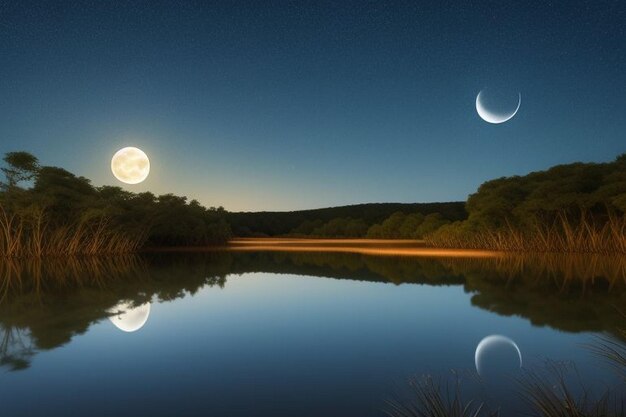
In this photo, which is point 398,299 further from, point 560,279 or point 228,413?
point 228,413

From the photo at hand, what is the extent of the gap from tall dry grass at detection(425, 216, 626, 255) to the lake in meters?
→ 18.4

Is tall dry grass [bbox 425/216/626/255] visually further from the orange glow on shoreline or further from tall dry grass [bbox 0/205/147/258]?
tall dry grass [bbox 0/205/147/258]

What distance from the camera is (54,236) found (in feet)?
121

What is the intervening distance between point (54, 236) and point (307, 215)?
3733 inches

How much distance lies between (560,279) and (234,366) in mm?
16350

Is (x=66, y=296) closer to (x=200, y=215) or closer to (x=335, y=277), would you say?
(x=335, y=277)

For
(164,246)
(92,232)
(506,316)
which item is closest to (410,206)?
(164,246)

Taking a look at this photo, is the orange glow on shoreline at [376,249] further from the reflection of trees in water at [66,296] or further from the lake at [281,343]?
the reflection of trees in water at [66,296]

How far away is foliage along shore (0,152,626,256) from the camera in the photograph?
33969 mm

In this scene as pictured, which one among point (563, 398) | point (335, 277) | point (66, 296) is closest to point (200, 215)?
point (335, 277)

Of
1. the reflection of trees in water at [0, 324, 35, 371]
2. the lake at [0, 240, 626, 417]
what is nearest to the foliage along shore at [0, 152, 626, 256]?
the lake at [0, 240, 626, 417]

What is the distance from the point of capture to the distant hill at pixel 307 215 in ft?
370

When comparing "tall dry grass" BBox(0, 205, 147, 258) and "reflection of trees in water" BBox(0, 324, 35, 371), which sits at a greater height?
"tall dry grass" BBox(0, 205, 147, 258)

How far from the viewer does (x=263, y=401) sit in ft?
19.0
